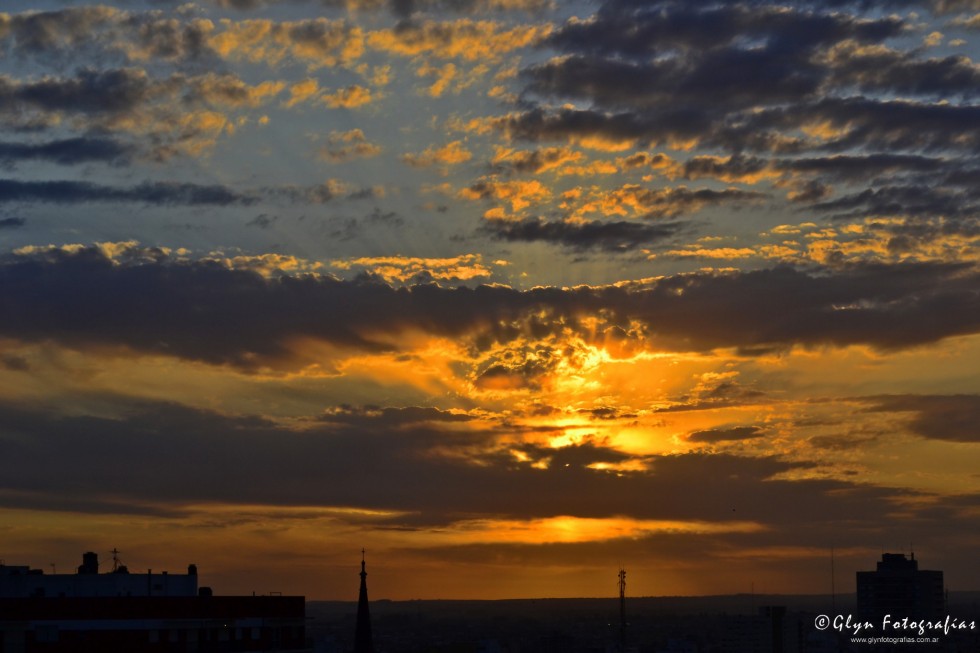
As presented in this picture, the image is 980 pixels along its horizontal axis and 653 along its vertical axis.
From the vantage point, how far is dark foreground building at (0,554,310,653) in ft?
310

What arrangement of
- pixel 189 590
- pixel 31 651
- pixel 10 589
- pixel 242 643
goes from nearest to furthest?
pixel 31 651, pixel 242 643, pixel 10 589, pixel 189 590

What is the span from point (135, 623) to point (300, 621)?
54.8ft

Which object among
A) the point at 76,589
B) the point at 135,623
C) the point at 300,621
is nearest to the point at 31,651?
the point at 135,623

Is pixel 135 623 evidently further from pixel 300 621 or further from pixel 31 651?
pixel 300 621

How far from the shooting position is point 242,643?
103m

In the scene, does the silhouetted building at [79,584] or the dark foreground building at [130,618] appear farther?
the silhouetted building at [79,584]

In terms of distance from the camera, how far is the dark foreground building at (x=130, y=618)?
3716 inches

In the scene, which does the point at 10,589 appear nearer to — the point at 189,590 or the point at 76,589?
the point at 76,589

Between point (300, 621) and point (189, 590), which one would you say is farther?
point (189, 590)

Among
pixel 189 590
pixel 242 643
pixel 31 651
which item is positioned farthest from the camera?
pixel 189 590

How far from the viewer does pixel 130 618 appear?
9594 cm

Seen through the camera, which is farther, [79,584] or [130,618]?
[79,584]

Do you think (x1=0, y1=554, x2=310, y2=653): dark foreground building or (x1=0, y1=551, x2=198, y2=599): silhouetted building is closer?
(x1=0, y1=554, x2=310, y2=653): dark foreground building

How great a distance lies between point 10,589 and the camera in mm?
109312
